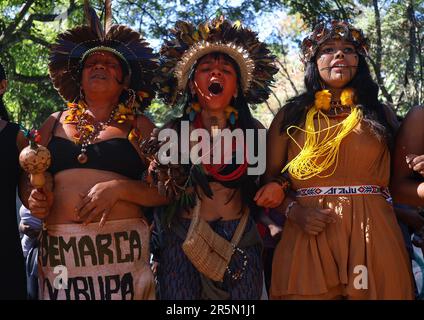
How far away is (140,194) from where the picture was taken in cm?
365

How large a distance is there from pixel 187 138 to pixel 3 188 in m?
1.18

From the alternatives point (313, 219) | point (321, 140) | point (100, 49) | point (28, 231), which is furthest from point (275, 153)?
point (28, 231)

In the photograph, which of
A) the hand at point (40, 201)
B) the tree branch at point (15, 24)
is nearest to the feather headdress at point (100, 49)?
the hand at point (40, 201)

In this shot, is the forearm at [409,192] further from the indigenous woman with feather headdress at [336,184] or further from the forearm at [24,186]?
the forearm at [24,186]

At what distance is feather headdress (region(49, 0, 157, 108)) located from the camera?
3990mm

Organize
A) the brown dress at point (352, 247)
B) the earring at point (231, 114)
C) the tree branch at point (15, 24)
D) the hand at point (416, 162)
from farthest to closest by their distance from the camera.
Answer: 1. the tree branch at point (15, 24)
2. the earring at point (231, 114)
3. the brown dress at point (352, 247)
4. the hand at point (416, 162)

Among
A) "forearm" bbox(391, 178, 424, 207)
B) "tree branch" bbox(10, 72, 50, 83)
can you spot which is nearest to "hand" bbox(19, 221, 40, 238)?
"forearm" bbox(391, 178, 424, 207)

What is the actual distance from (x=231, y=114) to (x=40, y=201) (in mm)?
1354

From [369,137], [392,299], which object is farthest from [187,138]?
[392,299]

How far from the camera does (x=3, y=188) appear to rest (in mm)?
3506

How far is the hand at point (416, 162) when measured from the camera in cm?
317

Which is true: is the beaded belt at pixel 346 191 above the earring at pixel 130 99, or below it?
below

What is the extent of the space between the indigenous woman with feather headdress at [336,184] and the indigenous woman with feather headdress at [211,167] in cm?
22
